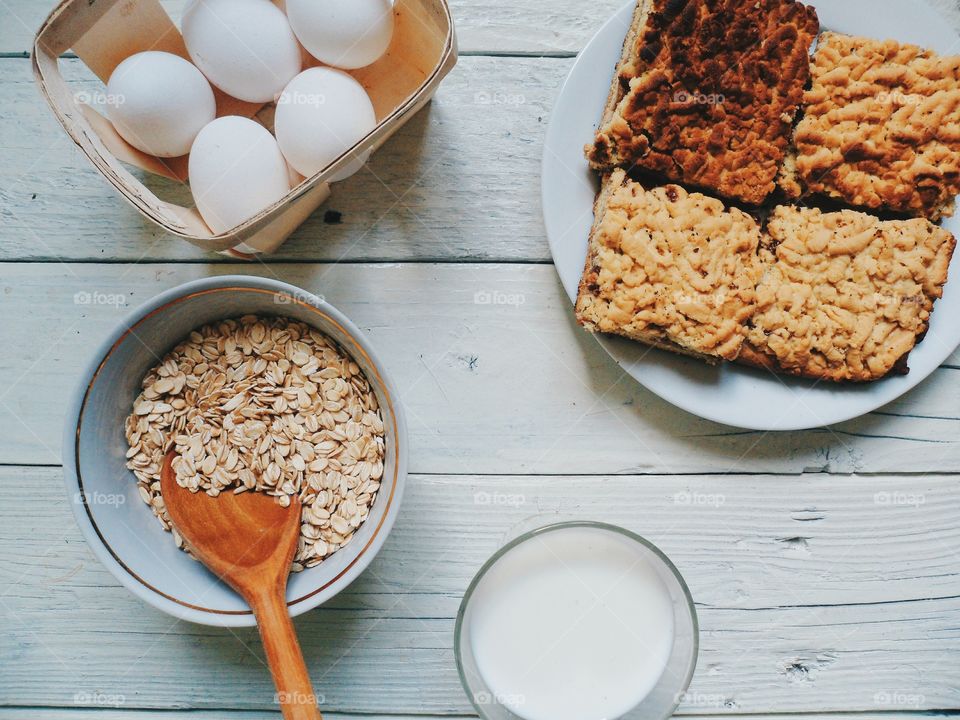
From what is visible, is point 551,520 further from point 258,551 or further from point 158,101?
point 158,101

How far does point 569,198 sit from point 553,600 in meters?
0.66

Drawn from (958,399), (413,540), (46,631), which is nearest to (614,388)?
(413,540)

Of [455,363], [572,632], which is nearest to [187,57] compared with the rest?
[455,363]

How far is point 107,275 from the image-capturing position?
1307 mm

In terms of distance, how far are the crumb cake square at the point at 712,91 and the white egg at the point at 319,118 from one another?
0.39 metres

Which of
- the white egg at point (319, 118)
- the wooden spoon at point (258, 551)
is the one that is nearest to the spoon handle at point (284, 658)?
the wooden spoon at point (258, 551)

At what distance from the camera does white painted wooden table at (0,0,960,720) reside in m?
1.30

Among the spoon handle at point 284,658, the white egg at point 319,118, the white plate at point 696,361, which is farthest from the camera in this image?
the white plate at point 696,361

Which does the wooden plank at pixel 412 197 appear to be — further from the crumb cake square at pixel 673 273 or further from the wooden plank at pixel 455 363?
the crumb cake square at pixel 673 273

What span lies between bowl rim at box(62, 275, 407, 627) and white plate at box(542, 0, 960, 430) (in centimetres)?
40

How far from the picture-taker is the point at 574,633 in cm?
114

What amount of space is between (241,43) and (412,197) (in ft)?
1.21

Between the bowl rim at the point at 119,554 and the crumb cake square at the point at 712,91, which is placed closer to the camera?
the bowl rim at the point at 119,554

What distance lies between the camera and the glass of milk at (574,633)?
114 centimetres
